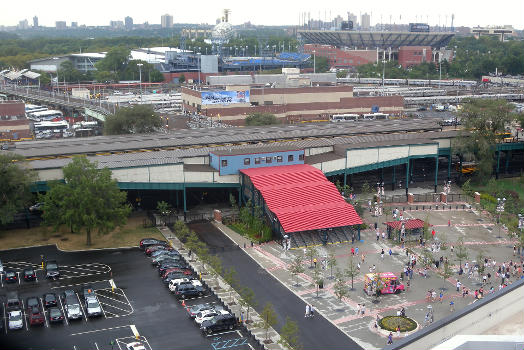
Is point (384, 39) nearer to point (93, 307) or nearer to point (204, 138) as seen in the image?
point (204, 138)

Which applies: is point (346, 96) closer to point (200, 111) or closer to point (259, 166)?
point (200, 111)

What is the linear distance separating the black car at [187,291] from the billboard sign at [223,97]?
136 feet

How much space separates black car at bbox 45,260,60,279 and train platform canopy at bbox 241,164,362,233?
1127cm

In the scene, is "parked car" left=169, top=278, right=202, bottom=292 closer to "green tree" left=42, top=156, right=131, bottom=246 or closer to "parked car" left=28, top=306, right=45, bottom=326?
"parked car" left=28, top=306, right=45, bottom=326

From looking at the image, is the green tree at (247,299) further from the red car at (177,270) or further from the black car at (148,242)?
the black car at (148,242)

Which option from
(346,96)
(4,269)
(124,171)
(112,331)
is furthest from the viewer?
(346,96)

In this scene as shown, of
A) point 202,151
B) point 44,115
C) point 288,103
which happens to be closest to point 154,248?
point 202,151

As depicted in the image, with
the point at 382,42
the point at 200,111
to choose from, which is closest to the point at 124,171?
the point at 200,111

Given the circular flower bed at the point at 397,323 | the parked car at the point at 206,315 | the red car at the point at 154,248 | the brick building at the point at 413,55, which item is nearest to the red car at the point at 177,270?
the red car at the point at 154,248

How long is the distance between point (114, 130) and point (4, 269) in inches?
1075

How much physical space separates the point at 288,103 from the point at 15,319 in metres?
50.1

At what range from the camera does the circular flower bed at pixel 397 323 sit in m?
23.0

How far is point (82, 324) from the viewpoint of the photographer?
78.1 ft

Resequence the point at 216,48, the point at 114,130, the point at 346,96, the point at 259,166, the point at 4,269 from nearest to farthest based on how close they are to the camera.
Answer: the point at 4,269
the point at 259,166
the point at 114,130
the point at 346,96
the point at 216,48
